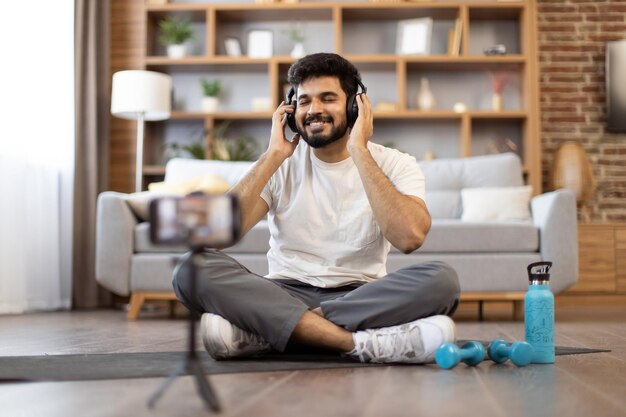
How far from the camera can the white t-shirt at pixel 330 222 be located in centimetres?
207

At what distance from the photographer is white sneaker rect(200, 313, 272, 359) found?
1.95 m

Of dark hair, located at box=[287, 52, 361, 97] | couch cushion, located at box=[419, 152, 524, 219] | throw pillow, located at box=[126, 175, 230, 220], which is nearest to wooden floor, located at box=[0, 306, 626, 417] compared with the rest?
dark hair, located at box=[287, 52, 361, 97]

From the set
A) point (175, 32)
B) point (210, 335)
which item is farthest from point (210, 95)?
point (210, 335)

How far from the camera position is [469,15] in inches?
208

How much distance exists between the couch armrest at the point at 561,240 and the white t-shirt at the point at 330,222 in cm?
174

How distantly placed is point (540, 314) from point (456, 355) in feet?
0.83

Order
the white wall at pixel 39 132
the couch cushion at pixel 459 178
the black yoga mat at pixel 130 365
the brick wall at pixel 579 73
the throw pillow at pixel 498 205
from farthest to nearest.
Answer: the brick wall at pixel 579 73 < the couch cushion at pixel 459 178 < the white wall at pixel 39 132 < the throw pillow at pixel 498 205 < the black yoga mat at pixel 130 365

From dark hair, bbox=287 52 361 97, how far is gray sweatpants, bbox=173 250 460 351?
1.90ft

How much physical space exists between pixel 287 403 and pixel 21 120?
344 centimetres

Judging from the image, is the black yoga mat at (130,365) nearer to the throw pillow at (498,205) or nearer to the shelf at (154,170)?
the throw pillow at (498,205)

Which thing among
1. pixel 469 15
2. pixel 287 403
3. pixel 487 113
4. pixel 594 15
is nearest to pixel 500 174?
pixel 487 113

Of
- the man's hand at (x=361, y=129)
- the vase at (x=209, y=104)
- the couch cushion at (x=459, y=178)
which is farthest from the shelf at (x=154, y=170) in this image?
the man's hand at (x=361, y=129)

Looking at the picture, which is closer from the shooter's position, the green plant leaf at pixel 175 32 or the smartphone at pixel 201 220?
the smartphone at pixel 201 220

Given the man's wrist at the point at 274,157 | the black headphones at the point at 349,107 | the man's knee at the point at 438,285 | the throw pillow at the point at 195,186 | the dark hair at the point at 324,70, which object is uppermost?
the dark hair at the point at 324,70
